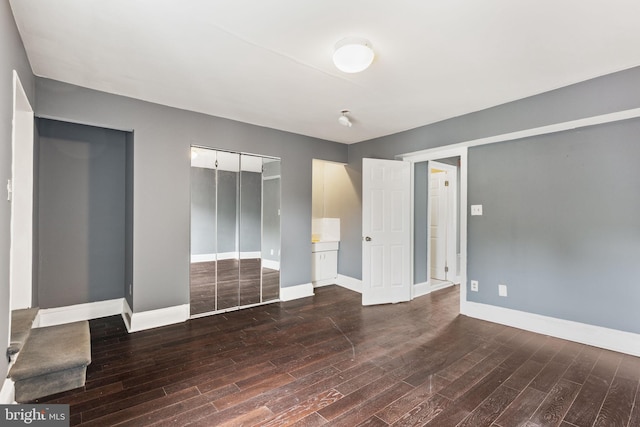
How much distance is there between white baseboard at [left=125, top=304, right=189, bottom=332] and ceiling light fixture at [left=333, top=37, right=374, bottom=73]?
10.3 feet

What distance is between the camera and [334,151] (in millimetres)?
5141

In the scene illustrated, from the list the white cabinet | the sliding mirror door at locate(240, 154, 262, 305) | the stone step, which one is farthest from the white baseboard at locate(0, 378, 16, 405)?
the white cabinet

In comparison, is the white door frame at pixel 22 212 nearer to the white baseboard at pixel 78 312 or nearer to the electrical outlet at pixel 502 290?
the white baseboard at pixel 78 312

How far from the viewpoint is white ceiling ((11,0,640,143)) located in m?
1.87

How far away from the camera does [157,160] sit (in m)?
3.43

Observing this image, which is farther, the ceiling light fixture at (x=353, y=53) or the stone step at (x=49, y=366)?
the ceiling light fixture at (x=353, y=53)

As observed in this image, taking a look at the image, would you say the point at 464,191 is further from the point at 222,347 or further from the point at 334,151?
the point at 222,347

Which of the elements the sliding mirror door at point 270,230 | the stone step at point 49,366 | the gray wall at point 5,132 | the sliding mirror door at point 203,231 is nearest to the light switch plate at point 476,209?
the sliding mirror door at point 270,230

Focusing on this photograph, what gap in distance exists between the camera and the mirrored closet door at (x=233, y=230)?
3.71m

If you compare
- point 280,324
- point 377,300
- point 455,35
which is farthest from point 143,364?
point 455,35

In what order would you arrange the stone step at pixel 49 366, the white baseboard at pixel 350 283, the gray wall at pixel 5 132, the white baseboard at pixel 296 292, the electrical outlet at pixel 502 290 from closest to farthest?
1. the gray wall at pixel 5 132
2. the stone step at pixel 49 366
3. the electrical outlet at pixel 502 290
4. the white baseboard at pixel 296 292
5. the white baseboard at pixel 350 283

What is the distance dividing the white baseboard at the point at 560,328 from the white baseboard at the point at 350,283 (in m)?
1.63

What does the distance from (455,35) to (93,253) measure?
4337 mm

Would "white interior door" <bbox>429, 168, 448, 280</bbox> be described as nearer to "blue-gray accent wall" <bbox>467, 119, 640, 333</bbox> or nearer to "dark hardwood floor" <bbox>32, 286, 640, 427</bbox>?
"blue-gray accent wall" <bbox>467, 119, 640, 333</bbox>
